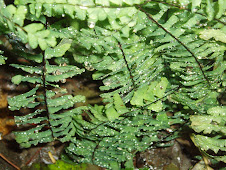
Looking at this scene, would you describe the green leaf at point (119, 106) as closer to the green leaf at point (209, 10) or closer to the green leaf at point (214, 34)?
the green leaf at point (214, 34)

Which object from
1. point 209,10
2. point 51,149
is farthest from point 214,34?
point 51,149

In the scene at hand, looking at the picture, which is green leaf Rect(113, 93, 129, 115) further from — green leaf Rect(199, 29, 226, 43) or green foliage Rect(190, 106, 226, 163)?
green leaf Rect(199, 29, 226, 43)

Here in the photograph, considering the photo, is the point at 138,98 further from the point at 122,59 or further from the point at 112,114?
the point at 122,59

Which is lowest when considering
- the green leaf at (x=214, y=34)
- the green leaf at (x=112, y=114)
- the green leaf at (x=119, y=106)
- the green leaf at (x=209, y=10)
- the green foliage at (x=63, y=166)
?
the green foliage at (x=63, y=166)

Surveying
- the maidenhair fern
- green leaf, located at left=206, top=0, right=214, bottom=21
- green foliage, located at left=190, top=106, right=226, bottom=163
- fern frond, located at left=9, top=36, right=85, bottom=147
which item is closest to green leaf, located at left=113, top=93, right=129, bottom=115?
the maidenhair fern

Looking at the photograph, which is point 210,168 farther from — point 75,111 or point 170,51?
point 75,111

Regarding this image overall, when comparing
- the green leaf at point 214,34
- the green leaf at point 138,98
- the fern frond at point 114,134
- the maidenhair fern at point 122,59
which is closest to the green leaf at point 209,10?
the maidenhair fern at point 122,59

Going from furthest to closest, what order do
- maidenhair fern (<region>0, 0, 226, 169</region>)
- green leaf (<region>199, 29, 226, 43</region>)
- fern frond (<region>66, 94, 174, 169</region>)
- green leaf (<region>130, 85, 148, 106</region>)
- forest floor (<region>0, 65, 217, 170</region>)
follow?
1. forest floor (<region>0, 65, 217, 170</region>)
2. fern frond (<region>66, 94, 174, 169</region>)
3. green leaf (<region>130, 85, 148, 106</region>)
4. green leaf (<region>199, 29, 226, 43</region>)
5. maidenhair fern (<region>0, 0, 226, 169</region>)

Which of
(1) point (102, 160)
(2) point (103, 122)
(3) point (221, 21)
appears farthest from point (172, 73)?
(1) point (102, 160)
